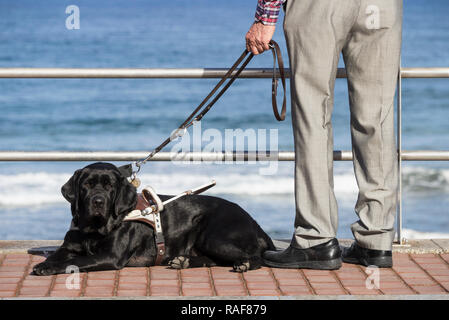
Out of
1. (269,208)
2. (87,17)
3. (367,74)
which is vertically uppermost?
(87,17)

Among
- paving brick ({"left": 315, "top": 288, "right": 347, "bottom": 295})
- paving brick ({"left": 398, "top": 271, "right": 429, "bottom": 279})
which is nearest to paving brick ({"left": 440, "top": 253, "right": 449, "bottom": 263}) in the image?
paving brick ({"left": 398, "top": 271, "right": 429, "bottom": 279})

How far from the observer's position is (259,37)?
4105 millimetres

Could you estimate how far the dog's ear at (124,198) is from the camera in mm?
4234

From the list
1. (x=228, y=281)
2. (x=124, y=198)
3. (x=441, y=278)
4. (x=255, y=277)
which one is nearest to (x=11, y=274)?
(x=124, y=198)

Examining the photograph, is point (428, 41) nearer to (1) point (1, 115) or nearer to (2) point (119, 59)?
(2) point (119, 59)

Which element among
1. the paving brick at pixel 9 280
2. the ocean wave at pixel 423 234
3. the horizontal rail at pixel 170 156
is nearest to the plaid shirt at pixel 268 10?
the horizontal rail at pixel 170 156

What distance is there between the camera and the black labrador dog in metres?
4.16

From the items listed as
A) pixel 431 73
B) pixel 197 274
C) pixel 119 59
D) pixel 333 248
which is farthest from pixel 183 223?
pixel 119 59

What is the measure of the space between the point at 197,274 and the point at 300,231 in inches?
24.2

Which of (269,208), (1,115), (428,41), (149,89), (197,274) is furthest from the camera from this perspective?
(428,41)

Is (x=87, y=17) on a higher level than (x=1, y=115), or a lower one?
higher

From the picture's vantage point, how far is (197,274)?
4.14 m

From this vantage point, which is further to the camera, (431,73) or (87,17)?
(87,17)

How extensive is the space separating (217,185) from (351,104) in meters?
6.98
